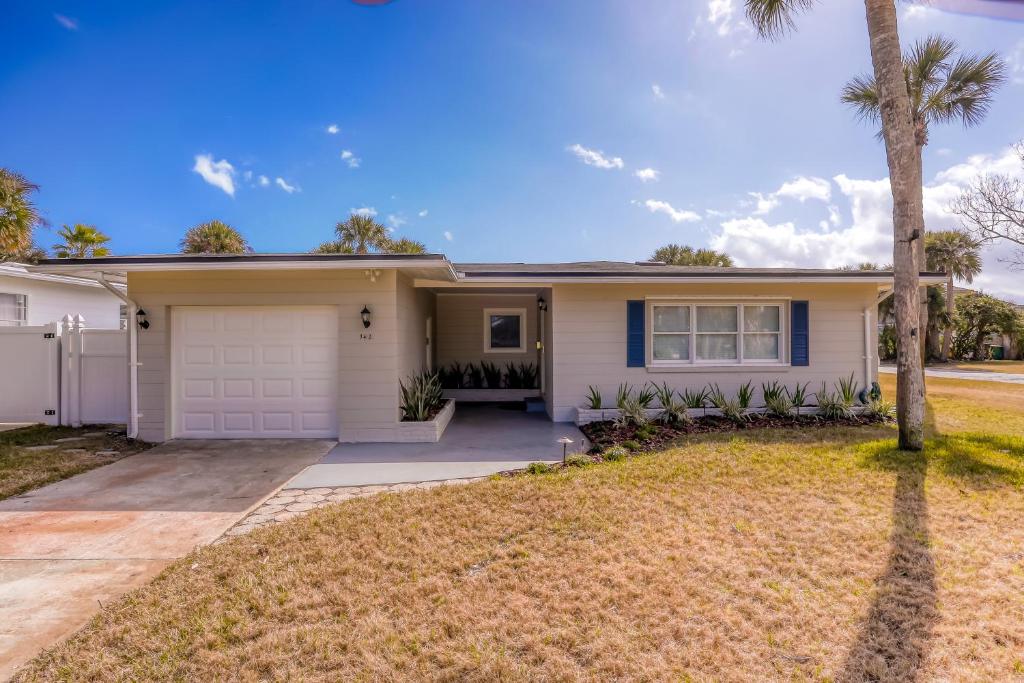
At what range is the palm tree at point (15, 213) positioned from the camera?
32.5 feet

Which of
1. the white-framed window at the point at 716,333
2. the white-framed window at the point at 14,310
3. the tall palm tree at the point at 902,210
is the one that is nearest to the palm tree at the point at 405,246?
the white-framed window at the point at 14,310

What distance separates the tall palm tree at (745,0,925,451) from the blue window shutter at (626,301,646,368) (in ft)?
12.3

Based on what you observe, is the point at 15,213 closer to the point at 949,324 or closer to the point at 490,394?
the point at 490,394

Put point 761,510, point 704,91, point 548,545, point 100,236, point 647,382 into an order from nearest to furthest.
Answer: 1. point 548,545
2. point 761,510
3. point 647,382
4. point 704,91
5. point 100,236

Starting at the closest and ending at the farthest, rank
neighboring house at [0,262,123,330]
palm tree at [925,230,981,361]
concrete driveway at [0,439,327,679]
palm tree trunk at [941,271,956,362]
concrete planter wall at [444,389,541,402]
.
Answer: concrete driveway at [0,439,327,679] → neighboring house at [0,262,123,330] → concrete planter wall at [444,389,541,402] → palm tree trunk at [941,271,956,362] → palm tree at [925,230,981,361]

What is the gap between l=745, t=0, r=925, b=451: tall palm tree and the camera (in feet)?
19.7

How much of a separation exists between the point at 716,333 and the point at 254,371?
8.31 metres

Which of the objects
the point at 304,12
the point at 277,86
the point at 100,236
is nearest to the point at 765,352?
the point at 304,12

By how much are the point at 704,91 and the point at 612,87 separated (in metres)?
2.02

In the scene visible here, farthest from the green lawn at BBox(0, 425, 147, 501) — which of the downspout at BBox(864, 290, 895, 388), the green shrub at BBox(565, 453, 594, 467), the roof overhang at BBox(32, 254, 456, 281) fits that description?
the downspout at BBox(864, 290, 895, 388)

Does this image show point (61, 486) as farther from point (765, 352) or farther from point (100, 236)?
point (100, 236)

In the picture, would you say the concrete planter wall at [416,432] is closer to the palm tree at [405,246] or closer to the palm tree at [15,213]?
the palm tree at [15,213]

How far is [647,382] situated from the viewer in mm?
8789

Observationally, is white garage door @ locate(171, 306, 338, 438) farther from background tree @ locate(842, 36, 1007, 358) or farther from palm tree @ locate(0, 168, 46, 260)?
background tree @ locate(842, 36, 1007, 358)
